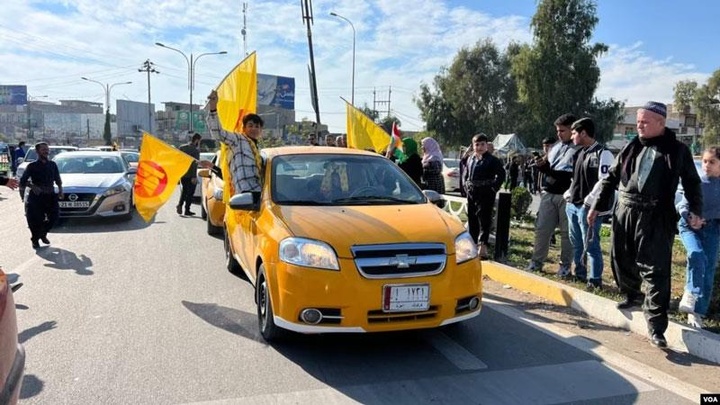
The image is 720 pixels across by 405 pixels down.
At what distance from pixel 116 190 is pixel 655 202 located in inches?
384

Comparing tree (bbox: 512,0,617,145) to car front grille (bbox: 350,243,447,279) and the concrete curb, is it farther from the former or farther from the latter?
car front grille (bbox: 350,243,447,279)

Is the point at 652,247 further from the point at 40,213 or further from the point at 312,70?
the point at 312,70

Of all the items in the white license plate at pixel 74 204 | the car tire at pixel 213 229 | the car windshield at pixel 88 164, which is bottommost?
the car tire at pixel 213 229

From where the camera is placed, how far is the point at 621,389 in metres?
3.67

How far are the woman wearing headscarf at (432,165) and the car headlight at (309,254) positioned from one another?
4.82m

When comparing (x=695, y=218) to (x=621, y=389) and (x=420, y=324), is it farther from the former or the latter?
(x=420, y=324)

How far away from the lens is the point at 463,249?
4246 mm

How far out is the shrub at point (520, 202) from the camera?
10.5 meters

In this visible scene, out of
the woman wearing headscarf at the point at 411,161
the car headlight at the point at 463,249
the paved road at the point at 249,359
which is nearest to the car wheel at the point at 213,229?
the paved road at the point at 249,359

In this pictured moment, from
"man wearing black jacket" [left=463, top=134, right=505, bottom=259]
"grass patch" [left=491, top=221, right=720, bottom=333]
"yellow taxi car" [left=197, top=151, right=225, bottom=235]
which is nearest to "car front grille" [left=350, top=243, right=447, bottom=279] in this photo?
"grass patch" [left=491, top=221, right=720, bottom=333]

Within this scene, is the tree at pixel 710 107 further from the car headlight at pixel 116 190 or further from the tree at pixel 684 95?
the car headlight at pixel 116 190

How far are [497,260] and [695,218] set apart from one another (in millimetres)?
3068

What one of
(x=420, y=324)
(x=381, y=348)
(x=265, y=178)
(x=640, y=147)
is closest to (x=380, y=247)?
(x=420, y=324)

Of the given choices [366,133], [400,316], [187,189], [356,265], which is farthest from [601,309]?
[187,189]
